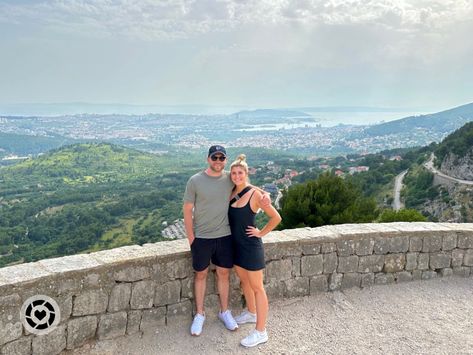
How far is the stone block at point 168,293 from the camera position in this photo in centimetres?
375

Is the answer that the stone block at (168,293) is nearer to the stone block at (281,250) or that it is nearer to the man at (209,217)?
the man at (209,217)

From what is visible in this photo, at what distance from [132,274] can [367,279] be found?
8.83 feet

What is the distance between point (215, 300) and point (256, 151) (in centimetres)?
11678

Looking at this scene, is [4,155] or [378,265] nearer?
[378,265]

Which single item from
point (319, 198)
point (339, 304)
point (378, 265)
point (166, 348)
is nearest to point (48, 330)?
point (166, 348)

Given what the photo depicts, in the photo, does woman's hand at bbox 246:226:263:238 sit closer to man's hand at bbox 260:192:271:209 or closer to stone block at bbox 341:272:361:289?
man's hand at bbox 260:192:271:209

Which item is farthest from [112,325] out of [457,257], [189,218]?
[457,257]

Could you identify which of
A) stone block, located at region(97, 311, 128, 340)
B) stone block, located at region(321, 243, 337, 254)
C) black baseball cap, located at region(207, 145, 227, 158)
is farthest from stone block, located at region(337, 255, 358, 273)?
stone block, located at region(97, 311, 128, 340)

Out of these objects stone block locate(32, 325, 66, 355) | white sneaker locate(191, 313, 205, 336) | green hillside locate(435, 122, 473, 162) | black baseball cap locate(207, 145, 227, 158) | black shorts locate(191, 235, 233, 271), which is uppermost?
black baseball cap locate(207, 145, 227, 158)

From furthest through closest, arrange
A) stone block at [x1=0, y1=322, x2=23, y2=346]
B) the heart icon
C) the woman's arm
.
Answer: the woman's arm
the heart icon
stone block at [x1=0, y1=322, x2=23, y2=346]

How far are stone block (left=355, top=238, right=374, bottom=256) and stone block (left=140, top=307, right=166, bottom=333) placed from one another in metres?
2.23

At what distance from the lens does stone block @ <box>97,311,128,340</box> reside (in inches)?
138

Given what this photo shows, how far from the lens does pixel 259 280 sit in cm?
363

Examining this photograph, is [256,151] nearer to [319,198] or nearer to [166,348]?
[319,198]
